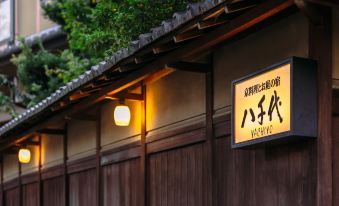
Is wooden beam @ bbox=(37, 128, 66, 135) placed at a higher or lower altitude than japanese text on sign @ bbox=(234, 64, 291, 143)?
higher

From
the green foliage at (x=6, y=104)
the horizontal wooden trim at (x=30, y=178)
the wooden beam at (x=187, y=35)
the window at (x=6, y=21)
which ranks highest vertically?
the window at (x=6, y=21)

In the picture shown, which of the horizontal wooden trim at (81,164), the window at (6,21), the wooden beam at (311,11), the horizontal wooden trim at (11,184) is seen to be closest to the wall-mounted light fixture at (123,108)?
the horizontal wooden trim at (81,164)

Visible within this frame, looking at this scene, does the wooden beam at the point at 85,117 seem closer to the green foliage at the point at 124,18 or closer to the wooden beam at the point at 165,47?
the green foliage at the point at 124,18

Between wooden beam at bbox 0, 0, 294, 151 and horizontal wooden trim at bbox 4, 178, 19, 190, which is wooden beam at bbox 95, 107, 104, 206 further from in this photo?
horizontal wooden trim at bbox 4, 178, 19, 190

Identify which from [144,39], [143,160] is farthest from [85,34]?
[144,39]

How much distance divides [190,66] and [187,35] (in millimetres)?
1000

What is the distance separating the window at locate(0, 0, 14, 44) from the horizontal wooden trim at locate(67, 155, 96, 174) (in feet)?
49.4

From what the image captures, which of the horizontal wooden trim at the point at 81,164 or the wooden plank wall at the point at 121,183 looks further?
the horizontal wooden trim at the point at 81,164

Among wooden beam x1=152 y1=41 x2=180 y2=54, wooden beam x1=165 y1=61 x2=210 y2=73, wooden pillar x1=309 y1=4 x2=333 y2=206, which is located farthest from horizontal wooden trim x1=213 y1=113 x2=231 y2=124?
wooden pillar x1=309 y1=4 x2=333 y2=206

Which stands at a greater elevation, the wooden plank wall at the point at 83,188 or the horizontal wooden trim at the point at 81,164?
the horizontal wooden trim at the point at 81,164

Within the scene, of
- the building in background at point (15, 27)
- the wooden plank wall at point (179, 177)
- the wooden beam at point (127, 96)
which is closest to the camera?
the wooden plank wall at point (179, 177)

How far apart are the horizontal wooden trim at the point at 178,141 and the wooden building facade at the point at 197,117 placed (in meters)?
0.02

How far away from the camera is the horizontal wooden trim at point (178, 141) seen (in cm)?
877

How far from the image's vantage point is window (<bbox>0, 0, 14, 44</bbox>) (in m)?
27.8
